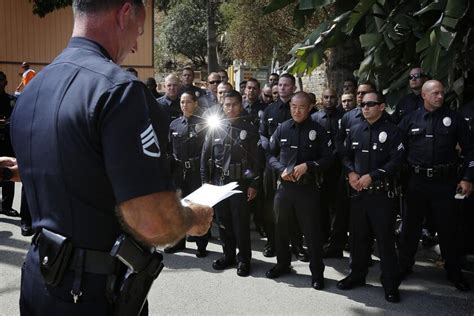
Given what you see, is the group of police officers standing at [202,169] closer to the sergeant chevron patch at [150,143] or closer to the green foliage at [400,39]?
the sergeant chevron patch at [150,143]

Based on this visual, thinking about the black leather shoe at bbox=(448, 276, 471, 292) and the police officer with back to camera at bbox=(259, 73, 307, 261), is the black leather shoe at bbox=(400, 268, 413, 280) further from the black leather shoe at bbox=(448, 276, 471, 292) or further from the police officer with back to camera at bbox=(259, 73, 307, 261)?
the police officer with back to camera at bbox=(259, 73, 307, 261)

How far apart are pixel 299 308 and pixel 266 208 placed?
196 centimetres

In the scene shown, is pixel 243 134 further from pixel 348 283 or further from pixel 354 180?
pixel 348 283

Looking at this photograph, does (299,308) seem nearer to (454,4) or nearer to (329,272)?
(329,272)

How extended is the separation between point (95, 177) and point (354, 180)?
3.36 meters

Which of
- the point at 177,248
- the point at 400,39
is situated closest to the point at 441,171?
the point at 400,39

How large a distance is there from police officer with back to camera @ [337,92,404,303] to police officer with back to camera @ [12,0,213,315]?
3008 mm

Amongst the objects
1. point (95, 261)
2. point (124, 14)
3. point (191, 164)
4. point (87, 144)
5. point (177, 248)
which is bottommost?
point (177, 248)

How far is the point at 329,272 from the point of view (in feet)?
16.3

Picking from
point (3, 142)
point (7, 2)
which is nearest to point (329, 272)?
point (3, 142)

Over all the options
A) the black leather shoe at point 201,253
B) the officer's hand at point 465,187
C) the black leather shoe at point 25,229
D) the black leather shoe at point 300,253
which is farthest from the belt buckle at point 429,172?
the black leather shoe at point 25,229

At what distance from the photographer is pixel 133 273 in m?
1.58

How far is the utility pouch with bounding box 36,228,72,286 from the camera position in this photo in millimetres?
1491

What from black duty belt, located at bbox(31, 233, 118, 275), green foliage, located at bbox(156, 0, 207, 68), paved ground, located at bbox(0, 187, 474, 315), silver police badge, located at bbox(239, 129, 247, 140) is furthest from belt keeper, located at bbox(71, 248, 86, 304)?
green foliage, located at bbox(156, 0, 207, 68)
